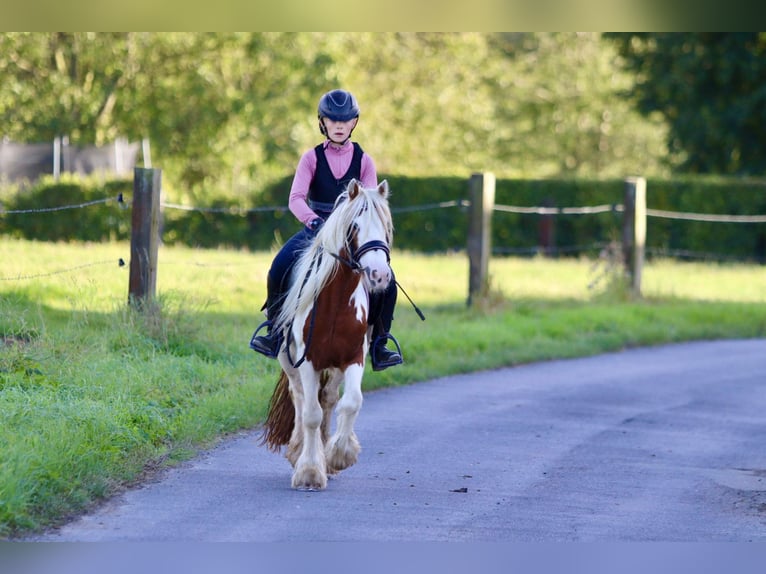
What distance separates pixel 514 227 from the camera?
31.0 m

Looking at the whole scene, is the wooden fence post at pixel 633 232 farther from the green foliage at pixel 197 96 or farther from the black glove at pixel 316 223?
the green foliage at pixel 197 96

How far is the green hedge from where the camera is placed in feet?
98.1

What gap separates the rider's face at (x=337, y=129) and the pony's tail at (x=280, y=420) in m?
1.56

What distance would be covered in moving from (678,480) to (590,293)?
11614 millimetres

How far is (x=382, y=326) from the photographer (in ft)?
26.5

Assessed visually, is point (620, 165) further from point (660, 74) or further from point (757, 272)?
point (757, 272)

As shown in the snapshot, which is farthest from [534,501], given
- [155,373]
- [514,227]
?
[514,227]

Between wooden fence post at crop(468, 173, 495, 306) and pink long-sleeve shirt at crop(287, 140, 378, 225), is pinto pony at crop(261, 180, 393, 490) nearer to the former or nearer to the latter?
pink long-sleeve shirt at crop(287, 140, 378, 225)

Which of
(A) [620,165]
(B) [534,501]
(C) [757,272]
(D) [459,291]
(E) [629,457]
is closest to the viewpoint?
(B) [534,501]

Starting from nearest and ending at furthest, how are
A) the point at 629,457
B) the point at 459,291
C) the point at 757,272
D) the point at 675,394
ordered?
the point at 629,457, the point at 675,394, the point at 459,291, the point at 757,272

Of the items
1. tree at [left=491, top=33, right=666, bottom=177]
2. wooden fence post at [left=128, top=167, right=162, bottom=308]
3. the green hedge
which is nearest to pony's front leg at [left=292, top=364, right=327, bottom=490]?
wooden fence post at [left=128, top=167, right=162, bottom=308]

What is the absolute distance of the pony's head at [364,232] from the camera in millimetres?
7008

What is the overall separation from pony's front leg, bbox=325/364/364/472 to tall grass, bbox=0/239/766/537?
1131 mm

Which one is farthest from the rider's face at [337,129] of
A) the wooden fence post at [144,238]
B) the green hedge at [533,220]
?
the green hedge at [533,220]
